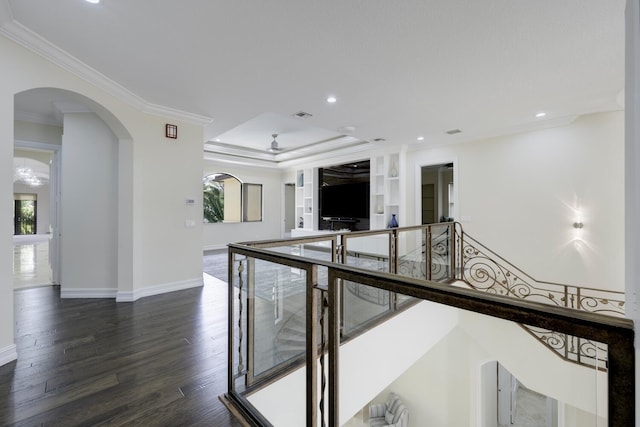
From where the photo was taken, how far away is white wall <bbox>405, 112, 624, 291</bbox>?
3.96 m

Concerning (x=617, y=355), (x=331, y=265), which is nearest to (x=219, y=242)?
(x=331, y=265)

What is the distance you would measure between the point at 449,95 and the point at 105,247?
15.8 ft

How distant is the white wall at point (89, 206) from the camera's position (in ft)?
12.1

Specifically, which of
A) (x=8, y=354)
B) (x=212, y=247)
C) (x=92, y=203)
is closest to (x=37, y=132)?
(x=92, y=203)

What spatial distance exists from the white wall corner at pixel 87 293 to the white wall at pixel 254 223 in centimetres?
416

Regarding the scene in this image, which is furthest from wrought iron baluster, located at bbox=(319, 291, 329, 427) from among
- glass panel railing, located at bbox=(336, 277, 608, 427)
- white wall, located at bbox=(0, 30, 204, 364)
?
white wall, located at bbox=(0, 30, 204, 364)

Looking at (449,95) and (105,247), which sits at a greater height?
(449,95)

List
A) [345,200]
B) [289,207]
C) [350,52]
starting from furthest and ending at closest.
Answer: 1. [289,207]
2. [345,200]
3. [350,52]

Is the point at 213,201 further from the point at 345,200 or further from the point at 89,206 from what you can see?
the point at 89,206

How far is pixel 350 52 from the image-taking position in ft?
7.98

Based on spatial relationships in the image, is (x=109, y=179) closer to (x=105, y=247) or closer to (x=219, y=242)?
(x=105, y=247)

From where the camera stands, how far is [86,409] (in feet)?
5.62

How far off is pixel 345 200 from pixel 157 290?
4.82 m

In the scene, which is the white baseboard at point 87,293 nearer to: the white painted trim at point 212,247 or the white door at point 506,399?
the white painted trim at point 212,247
